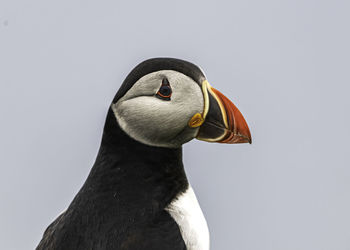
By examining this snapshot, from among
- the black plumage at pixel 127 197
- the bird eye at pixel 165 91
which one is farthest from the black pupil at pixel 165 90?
the black plumage at pixel 127 197

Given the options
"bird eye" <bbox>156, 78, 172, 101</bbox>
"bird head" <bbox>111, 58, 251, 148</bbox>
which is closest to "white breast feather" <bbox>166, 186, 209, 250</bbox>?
"bird head" <bbox>111, 58, 251, 148</bbox>

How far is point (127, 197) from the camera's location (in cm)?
386

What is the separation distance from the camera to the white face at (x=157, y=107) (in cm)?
383

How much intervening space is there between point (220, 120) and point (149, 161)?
43 centimetres

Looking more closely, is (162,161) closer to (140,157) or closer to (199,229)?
(140,157)

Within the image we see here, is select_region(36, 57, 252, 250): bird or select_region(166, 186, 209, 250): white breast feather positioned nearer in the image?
select_region(36, 57, 252, 250): bird

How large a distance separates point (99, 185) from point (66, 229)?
0.92ft

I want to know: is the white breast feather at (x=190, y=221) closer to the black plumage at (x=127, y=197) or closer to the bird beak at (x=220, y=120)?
the black plumage at (x=127, y=197)

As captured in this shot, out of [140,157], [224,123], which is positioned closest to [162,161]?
[140,157]

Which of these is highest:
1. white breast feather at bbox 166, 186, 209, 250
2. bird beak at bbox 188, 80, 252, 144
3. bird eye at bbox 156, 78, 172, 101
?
bird eye at bbox 156, 78, 172, 101

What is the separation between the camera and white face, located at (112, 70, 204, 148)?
3.83 m

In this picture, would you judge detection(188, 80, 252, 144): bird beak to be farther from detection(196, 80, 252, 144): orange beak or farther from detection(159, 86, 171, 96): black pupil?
detection(159, 86, 171, 96): black pupil

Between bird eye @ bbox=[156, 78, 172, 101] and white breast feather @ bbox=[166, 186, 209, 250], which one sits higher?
bird eye @ bbox=[156, 78, 172, 101]

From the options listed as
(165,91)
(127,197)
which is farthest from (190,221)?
(165,91)
